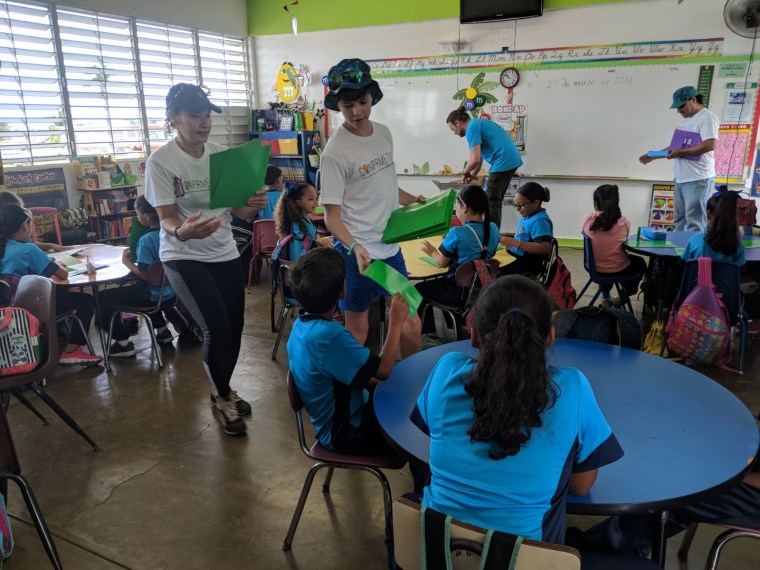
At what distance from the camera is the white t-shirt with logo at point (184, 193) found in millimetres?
2504

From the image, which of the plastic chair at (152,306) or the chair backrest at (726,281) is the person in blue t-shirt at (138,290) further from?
the chair backrest at (726,281)

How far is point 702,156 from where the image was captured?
5.16 metres

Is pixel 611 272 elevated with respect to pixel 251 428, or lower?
elevated

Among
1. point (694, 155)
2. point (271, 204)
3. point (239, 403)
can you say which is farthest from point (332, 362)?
point (694, 155)

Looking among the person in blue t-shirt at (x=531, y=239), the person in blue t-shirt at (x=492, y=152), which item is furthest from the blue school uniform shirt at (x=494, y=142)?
the person in blue t-shirt at (x=531, y=239)

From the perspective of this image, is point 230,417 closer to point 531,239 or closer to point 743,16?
point 531,239

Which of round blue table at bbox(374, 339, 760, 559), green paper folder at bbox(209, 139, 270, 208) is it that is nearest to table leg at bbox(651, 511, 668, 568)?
round blue table at bbox(374, 339, 760, 559)

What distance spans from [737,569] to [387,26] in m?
7.25

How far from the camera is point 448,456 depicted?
1.16 meters

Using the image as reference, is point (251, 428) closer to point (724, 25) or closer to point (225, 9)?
point (724, 25)

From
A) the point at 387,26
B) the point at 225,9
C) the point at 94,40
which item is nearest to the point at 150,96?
the point at 94,40

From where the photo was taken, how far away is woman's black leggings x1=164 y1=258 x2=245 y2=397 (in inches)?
103

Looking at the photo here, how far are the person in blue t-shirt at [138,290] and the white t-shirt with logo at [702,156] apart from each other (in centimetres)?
Result: 475

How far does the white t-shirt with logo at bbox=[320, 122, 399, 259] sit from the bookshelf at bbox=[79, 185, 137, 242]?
4836 millimetres
